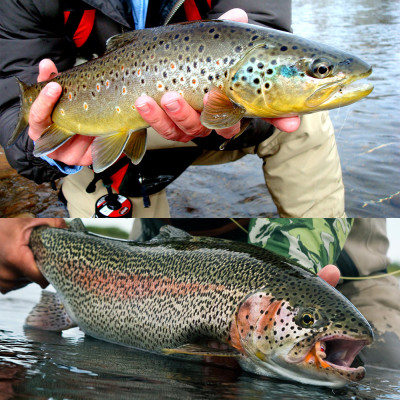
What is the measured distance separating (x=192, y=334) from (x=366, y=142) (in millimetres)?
2516

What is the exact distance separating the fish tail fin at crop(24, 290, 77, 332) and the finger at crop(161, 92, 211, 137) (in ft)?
2.40

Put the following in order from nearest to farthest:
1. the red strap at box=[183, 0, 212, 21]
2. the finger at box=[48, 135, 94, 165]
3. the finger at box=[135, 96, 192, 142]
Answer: the finger at box=[135, 96, 192, 142] → the finger at box=[48, 135, 94, 165] → the red strap at box=[183, 0, 212, 21]

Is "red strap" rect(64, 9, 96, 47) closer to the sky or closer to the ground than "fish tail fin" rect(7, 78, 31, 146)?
closer to the sky

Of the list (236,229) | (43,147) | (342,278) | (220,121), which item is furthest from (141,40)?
(342,278)

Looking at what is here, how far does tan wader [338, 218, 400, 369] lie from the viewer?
5.08ft

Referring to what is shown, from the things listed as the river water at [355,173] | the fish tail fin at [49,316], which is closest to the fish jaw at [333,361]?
the fish tail fin at [49,316]

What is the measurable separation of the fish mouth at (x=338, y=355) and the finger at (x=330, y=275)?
0.89ft

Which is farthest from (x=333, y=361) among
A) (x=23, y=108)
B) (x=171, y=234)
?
(x=23, y=108)

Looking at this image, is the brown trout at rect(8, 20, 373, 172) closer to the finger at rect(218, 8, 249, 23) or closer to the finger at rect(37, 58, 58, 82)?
the finger at rect(37, 58, 58, 82)

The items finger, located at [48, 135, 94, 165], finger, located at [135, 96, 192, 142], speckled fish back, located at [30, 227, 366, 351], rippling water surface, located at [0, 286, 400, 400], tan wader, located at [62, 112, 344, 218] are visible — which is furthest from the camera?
tan wader, located at [62, 112, 344, 218]

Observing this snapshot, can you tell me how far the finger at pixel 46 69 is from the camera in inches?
76.1

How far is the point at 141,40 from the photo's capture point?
1676 mm

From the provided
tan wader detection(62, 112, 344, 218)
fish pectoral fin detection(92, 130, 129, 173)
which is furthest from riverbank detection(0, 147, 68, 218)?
fish pectoral fin detection(92, 130, 129, 173)

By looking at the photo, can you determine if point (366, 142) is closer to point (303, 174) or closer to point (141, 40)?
point (303, 174)
